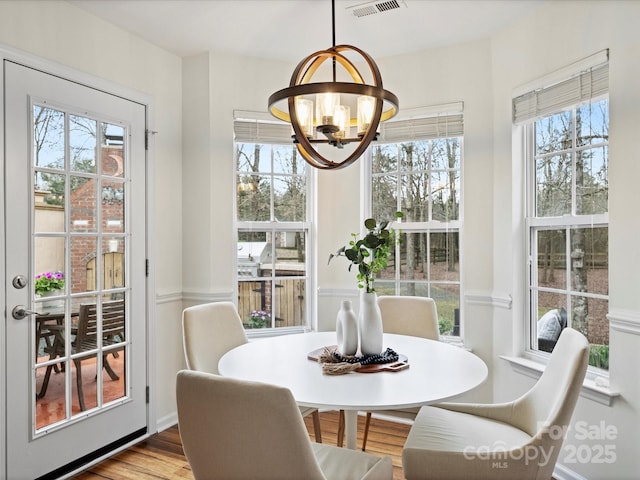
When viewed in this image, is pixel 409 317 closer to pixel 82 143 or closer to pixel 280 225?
pixel 280 225

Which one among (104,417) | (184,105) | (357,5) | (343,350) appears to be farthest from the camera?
(184,105)

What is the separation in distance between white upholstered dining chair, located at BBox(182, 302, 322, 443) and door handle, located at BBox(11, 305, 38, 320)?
781 mm

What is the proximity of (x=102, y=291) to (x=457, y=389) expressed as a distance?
2.13 m

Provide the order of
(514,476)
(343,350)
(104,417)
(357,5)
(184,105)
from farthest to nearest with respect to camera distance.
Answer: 1. (184,105)
2. (104,417)
3. (357,5)
4. (343,350)
5. (514,476)

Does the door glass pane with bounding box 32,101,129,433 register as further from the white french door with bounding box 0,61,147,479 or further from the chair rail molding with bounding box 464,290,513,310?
the chair rail molding with bounding box 464,290,513,310

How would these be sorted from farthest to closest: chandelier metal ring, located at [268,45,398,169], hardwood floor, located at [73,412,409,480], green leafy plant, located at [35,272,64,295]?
hardwood floor, located at [73,412,409,480]
green leafy plant, located at [35,272,64,295]
chandelier metal ring, located at [268,45,398,169]

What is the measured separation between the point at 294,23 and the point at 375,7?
20.7 inches

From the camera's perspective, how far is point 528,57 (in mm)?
2803

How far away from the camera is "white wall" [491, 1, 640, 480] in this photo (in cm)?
217

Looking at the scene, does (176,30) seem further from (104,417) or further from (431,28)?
(104,417)

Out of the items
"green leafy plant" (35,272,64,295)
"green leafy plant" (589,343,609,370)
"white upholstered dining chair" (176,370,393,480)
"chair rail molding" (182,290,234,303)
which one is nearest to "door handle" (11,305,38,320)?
"green leafy plant" (35,272,64,295)

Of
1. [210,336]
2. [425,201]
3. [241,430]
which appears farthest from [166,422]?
[425,201]

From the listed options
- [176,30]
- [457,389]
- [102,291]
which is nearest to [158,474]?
[102,291]

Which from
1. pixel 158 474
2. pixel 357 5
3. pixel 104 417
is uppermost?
pixel 357 5
